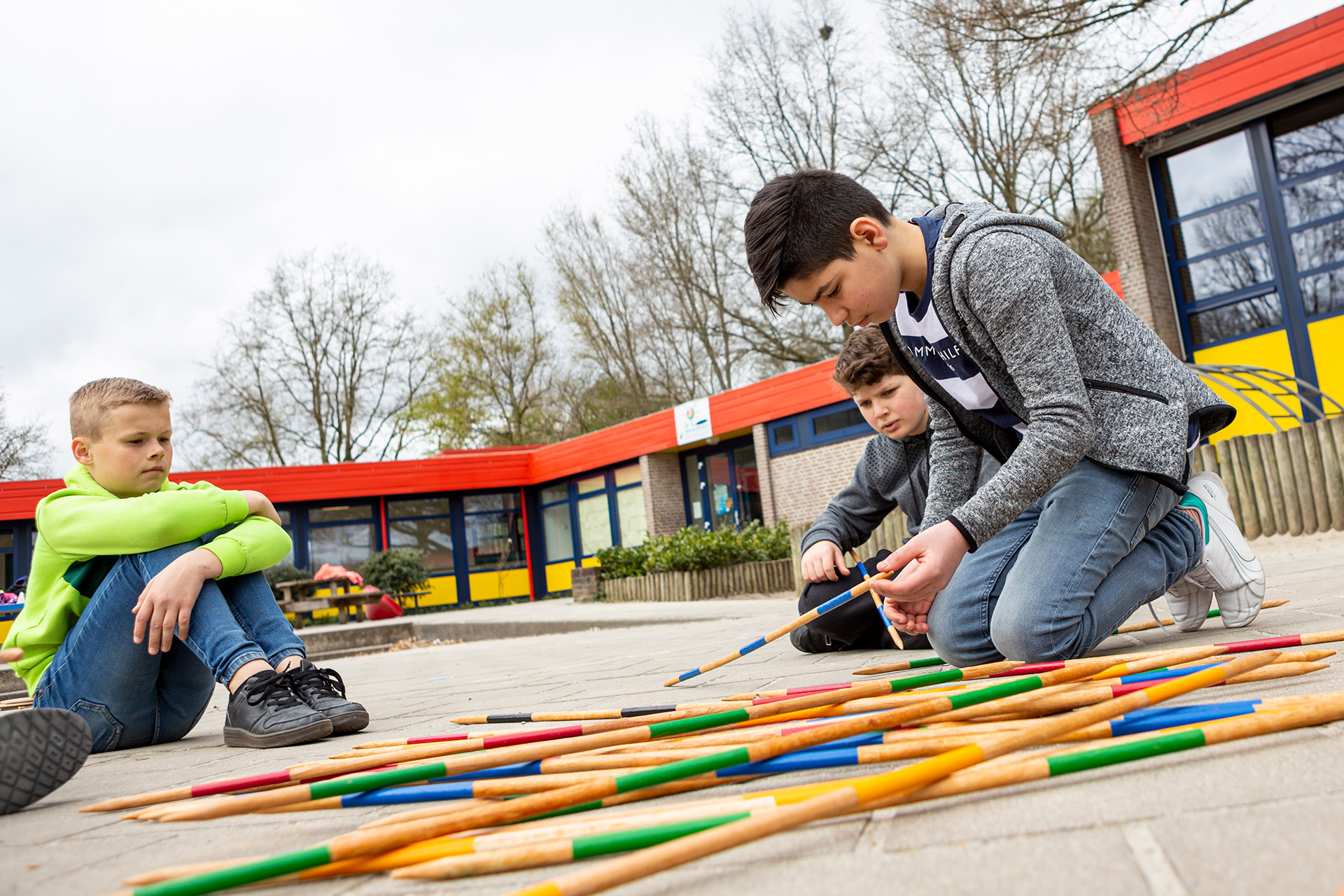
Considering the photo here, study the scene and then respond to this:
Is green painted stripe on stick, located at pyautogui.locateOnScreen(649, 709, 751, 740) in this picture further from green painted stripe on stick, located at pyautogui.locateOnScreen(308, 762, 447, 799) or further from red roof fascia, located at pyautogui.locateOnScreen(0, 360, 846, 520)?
red roof fascia, located at pyautogui.locateOnScreen(0, 360, 846, 520)

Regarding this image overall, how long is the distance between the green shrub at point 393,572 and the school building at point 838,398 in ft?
5.63

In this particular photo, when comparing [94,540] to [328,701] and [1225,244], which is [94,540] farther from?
[1225,244]

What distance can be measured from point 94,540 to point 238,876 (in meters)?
1.66

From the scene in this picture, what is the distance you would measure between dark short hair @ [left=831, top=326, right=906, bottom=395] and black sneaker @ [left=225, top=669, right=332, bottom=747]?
1863 mm

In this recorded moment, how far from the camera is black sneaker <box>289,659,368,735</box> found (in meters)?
2.25

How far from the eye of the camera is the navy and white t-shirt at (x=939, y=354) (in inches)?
89.4

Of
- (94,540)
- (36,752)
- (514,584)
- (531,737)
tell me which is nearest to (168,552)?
(94,540)

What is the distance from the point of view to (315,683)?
2.31 meters

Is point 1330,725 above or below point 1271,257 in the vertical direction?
below

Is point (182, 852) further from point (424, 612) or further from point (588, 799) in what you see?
point (424, 612)

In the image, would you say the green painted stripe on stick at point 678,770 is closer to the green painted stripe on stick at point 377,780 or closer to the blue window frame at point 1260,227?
the green painted stripe on stick at point 377,780

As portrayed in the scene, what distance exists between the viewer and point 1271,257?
11516mm

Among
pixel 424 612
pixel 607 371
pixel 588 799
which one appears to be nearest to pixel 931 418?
pixel 588 799

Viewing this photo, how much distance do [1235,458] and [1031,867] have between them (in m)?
8.67
